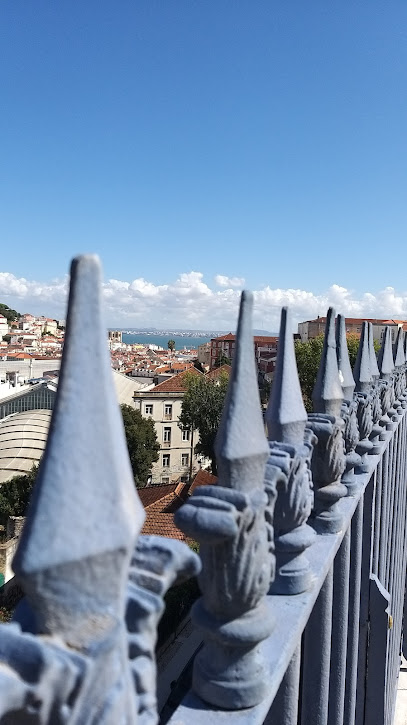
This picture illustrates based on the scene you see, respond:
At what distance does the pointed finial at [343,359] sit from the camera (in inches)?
117

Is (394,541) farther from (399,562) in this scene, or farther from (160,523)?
(160,523)

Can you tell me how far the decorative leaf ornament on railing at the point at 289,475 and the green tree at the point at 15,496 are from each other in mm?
25073

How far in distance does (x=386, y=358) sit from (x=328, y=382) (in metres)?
2.51

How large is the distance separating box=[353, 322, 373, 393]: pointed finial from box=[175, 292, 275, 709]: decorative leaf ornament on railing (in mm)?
2357

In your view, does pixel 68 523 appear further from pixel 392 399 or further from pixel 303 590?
pixel 392 399

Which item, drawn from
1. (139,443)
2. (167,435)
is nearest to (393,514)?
(139,443)

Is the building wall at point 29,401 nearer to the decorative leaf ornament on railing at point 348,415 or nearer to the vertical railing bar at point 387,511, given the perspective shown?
the vertical railing bar at point 387,511

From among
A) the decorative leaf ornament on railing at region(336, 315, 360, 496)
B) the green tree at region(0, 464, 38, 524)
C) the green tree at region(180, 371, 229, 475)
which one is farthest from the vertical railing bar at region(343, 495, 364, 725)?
the green tree at region(180, 371, 229, 475)

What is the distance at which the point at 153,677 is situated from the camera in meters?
1.05

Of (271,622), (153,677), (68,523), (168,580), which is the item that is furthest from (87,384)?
(271,622)

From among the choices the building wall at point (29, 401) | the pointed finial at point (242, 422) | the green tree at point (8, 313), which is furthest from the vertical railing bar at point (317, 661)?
the green tree at point (8, 313)

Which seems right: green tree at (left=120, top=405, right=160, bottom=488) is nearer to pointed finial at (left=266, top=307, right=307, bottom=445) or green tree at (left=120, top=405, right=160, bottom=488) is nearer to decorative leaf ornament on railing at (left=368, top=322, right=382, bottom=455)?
decorative leaf ornament on railing at (left=368, top=322, right=382, bottom=455)

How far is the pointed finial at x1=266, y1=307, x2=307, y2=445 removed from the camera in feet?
6.30

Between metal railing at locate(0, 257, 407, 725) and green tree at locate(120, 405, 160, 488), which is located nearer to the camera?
metal railing at locate(0, 257, 407, 725)
